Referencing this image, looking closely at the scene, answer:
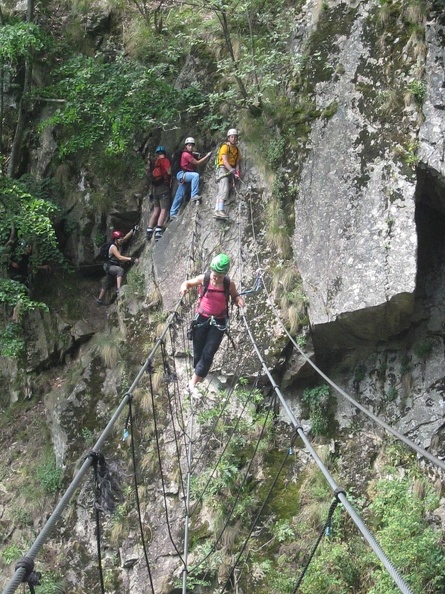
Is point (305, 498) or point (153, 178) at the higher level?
point (153, 178)

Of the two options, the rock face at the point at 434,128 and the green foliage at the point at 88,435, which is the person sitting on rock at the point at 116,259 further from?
the rock face at the point at 434,128

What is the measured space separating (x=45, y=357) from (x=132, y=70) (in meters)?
4.66

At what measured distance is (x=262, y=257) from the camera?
8.95 m

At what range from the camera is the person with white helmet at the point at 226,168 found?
9.45m

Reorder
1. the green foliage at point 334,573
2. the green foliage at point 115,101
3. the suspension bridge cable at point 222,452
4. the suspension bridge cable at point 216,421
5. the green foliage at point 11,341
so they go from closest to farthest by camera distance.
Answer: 1. the green foliage at point 334,573
2. the suspension bridge cable at point 222,452
3. the suspension bridge cable at point 216,421
4. the green foliage at point 11,341
5. the green foliage at point 115,101

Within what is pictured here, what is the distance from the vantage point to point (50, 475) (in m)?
9.29

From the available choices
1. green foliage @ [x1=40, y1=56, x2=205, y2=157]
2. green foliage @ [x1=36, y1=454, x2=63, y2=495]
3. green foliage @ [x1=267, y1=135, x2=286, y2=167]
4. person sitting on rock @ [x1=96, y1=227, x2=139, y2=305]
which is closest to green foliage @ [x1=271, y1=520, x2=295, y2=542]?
green foliage @ [x1=36, y1=454, x2=63, y2=495]

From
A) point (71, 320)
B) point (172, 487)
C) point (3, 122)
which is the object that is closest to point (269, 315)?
point (172, 487)

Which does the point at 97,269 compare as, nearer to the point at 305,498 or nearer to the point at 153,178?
the point at 153,178

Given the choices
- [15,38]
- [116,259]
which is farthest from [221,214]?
[15,38]

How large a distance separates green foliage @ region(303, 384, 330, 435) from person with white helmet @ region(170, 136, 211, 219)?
3.37 meters

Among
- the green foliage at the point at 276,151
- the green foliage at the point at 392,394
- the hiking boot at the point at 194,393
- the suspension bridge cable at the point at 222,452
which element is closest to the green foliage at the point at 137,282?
the hiking boot at the point at 194,393

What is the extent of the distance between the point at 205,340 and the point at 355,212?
2470 millimetres

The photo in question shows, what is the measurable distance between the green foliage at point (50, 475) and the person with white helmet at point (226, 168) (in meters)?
4.07
